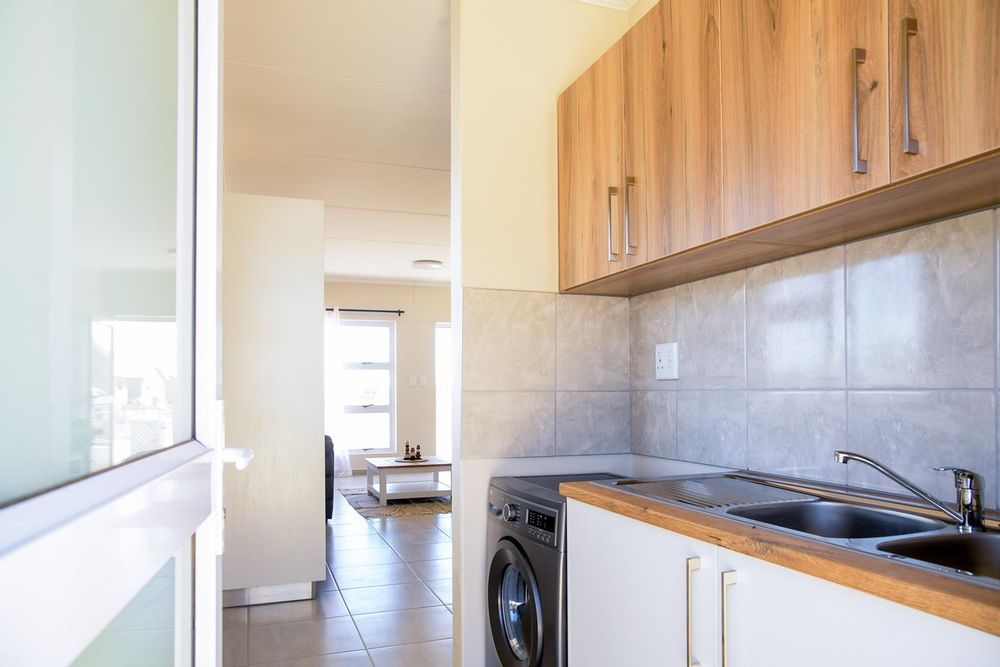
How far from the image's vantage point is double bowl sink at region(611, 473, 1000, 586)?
1.25m

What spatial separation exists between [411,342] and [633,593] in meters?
7.95

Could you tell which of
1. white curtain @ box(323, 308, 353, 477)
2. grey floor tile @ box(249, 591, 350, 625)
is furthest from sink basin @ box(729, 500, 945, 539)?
white curtain @ box(323, 308, 353, 477)

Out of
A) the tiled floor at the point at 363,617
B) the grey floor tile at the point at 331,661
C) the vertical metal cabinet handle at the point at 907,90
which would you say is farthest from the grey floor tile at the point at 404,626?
the vertical metal cabinet handle at the point at 907,90

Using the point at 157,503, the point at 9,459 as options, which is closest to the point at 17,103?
the point at 9,459

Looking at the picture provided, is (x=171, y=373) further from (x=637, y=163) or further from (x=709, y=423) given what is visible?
(x=709, y=423)

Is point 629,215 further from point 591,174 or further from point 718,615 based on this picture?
point 718,615

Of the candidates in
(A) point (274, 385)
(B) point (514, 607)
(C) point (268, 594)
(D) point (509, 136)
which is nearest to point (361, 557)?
(C) point (268, 594)

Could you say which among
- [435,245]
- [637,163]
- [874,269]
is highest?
[435,245]

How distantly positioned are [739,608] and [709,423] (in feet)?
3.51

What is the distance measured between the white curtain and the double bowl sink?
24.1 feet

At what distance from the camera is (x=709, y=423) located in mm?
2287

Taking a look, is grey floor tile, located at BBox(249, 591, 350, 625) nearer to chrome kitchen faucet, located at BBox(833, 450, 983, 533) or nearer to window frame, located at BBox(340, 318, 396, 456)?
chrome kitchen faucet, located at BBox(833, 450, 983, 533)

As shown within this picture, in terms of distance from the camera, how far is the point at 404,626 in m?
3.38

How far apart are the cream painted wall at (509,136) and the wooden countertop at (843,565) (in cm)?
120
